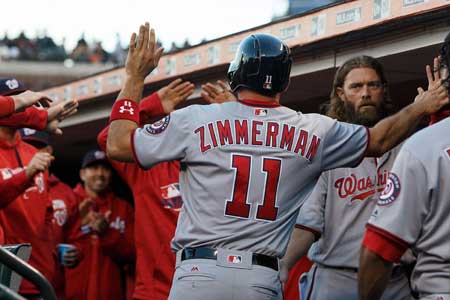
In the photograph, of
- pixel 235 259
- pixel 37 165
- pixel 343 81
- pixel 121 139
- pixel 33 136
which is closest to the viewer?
pixel 235 259

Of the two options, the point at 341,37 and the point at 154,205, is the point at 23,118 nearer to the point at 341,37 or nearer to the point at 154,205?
the point at 154,205

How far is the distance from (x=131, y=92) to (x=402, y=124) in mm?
1270

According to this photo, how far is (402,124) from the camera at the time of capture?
15.6ft

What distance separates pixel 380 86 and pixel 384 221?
212cm

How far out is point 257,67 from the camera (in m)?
4.71

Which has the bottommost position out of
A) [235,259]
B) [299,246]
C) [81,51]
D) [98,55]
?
[235,259]

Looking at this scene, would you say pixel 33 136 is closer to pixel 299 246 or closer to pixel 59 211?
pixel 59 211

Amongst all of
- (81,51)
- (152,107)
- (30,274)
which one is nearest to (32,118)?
(152,107)

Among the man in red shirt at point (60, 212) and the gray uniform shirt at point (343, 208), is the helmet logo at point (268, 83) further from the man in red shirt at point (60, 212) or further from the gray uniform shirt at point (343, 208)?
the man in red shirt at point (60, 212)

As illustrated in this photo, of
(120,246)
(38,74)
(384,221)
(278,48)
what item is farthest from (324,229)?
(38,74)

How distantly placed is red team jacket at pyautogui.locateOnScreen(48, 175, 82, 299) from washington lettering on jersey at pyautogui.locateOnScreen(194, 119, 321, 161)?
417 cm

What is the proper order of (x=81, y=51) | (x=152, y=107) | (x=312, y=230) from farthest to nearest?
(x=81, y=51), (x=152, y=107), (x=312, y=230)

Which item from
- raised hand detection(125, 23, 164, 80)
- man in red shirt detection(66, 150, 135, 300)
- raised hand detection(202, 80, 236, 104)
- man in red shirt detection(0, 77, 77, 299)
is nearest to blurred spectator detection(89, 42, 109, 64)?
man in red shirt detection(66, 150, 135, 300)

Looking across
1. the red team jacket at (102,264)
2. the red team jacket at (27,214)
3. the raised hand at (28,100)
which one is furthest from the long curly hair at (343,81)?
the red team jacket at (102,264)
